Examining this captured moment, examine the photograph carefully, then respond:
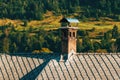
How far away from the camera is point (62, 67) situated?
51.1m

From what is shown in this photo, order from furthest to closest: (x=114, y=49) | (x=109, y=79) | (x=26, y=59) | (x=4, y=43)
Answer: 1. (x=4, y=43)
2. (x=114, y=49)
3. (x=26, y=59)
4. (x=109, y=79)

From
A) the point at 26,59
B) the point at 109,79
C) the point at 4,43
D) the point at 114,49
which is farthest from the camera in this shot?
the point at 4,43

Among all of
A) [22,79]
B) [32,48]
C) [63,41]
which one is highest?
[63,41]

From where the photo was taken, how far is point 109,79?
1966 inches

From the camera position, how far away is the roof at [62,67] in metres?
50.1

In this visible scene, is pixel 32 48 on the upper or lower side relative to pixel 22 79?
lower

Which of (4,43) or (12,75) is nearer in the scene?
(12,75)

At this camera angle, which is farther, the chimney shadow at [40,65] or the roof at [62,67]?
the chimney shadow at [40,65]

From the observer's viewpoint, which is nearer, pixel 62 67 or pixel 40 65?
pixel 62 67

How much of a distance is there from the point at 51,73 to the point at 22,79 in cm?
343

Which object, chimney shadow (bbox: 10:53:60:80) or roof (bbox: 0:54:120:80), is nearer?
roof (bbox: 0:54:120:80)

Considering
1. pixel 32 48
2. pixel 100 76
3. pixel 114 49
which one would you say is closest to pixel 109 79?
pixel 100 76

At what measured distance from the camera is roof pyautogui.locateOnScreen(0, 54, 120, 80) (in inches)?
1973

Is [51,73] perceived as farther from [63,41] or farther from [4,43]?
[4,43]
